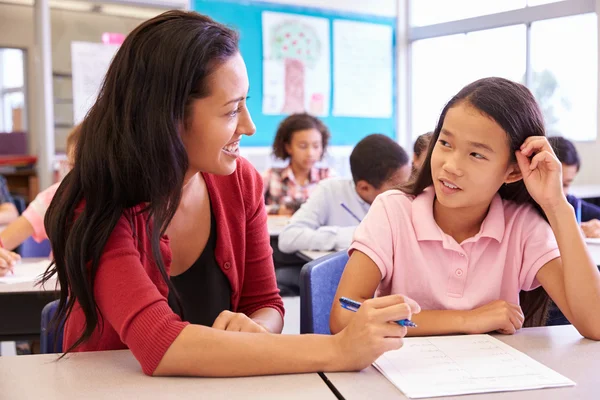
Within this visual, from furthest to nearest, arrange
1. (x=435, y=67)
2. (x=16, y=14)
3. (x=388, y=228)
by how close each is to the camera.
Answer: (x=435, y=67), (x=16, y=14), (x=388, y=228)

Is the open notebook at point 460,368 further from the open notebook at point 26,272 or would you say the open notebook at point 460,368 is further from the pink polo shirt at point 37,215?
the pink polo shirt at point 37,215

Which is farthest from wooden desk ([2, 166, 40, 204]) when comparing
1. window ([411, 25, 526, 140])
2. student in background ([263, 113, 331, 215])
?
window ([411, 25, 526, 140])

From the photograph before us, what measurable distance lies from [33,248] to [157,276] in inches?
60.8

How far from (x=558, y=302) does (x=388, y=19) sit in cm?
512

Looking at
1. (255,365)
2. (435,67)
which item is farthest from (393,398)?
(435,67)

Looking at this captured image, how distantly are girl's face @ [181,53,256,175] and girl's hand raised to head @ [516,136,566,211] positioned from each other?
62cm

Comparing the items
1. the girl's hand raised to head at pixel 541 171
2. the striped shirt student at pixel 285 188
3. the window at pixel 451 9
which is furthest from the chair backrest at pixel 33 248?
the window at pixel 451 9

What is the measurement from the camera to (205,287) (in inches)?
52.5

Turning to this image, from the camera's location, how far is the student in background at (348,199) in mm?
2523

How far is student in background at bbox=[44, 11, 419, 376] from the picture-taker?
36.4 inches

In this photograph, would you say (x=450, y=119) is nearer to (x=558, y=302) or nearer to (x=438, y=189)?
(x=438, y=189)

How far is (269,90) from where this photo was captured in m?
5.36

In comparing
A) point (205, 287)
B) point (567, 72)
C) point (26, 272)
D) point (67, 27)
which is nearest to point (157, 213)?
point (205, 287)

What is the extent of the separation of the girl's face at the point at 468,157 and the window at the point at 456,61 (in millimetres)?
3449
